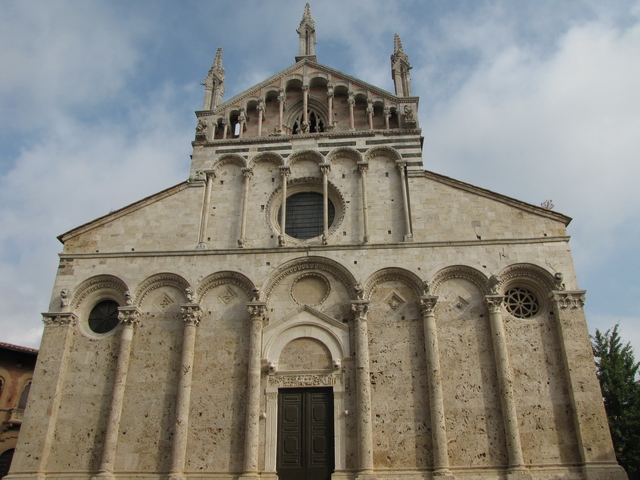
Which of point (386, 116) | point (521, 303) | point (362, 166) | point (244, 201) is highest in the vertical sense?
point (386, 116)

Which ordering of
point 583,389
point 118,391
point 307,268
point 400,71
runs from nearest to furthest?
point 583,389
point 118,391
point 307,268
point 400,71

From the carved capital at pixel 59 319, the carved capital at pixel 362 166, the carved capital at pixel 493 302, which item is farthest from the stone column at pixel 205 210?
the carved capital at pixel 493 302

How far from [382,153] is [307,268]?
4.63 metres

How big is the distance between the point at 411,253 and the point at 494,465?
225 inches

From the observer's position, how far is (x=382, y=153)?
17109mm

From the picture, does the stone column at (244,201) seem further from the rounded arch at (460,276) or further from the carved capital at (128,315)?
the rounded arch at (460,276)

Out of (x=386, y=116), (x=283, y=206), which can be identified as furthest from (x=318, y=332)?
(x=386, y=116)

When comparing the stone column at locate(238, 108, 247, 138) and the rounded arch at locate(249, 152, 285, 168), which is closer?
the rounded arch at locate(249, 152, 285, 168)

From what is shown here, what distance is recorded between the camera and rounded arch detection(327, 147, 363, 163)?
1698 cm

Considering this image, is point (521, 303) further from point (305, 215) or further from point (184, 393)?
point (184, 393)

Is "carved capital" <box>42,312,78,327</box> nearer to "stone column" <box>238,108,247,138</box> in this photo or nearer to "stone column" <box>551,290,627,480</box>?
"stone column" <box>238,108,247,138</box>

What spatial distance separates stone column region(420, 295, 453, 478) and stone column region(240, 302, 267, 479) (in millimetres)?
4270

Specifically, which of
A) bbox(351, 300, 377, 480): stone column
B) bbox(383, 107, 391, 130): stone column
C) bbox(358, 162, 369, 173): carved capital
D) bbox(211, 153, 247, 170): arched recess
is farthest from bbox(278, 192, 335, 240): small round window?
bbox(383, 107, 391, 130): stone column

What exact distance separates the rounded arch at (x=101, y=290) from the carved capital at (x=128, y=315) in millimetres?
539
